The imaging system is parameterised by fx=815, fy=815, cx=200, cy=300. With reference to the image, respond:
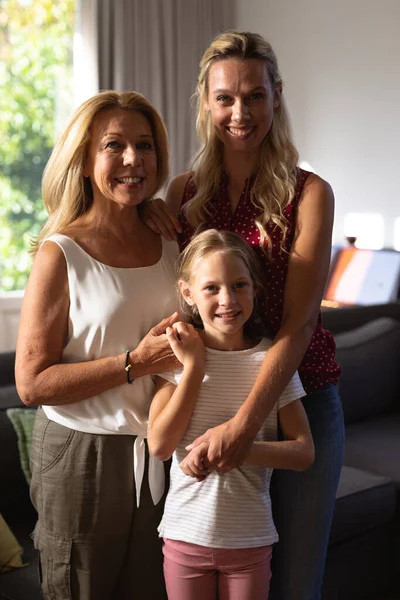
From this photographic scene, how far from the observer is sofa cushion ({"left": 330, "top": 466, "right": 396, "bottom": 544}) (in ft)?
8.26

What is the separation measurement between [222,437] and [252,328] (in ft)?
0.89

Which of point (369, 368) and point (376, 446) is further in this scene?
point (369, 368)

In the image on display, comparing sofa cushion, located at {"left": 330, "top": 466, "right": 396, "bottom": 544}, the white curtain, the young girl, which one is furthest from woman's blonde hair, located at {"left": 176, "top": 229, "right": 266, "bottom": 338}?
the white curtain

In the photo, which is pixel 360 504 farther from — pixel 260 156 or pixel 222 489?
pixel 260 156

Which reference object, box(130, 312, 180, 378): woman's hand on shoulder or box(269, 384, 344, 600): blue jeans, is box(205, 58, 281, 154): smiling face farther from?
box(269, 384, 344, 600): blue jeans

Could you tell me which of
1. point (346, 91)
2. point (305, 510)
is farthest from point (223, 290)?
point (346, 91)

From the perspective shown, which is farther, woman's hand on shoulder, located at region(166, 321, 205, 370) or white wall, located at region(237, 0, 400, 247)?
white wall, located at region(237, 0, 400, 247)

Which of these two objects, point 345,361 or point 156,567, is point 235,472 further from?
point 345,361

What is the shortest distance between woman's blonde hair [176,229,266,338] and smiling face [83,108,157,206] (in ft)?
0.48

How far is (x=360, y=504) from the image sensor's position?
258 cm

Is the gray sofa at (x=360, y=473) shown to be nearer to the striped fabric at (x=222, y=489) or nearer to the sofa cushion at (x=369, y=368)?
the sofa cushion at (x=369, y=368)

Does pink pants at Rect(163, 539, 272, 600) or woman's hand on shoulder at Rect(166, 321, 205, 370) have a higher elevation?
woman's hand on shoulder at Rect(166, 321, 205, 370)

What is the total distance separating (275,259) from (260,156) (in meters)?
0.22

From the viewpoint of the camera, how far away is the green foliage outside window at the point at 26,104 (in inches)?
218
